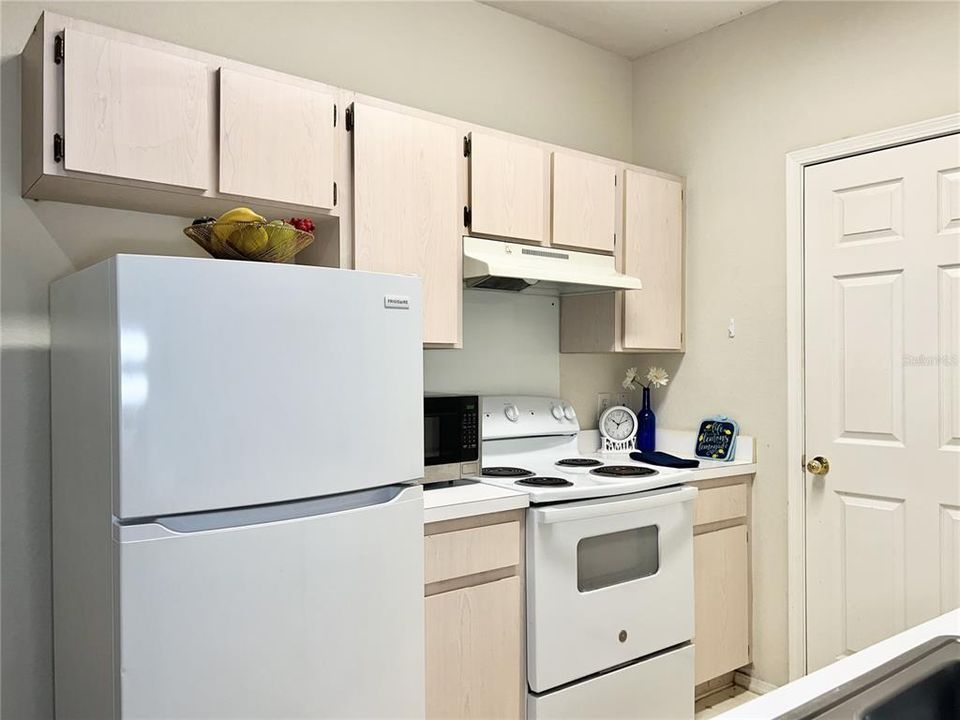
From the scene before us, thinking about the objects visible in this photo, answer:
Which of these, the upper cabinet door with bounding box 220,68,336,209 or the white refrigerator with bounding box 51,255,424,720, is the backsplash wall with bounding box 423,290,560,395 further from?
the white refrigerator with bounding box 51,255,424,720

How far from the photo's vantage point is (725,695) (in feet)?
9.51

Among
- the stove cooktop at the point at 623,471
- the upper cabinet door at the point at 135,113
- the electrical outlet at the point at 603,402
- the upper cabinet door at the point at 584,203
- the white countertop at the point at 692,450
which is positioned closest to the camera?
the upper cabinet door at the point at 135,113

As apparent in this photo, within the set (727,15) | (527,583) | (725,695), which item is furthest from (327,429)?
(727,15)

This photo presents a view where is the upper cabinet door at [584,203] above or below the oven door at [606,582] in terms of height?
above

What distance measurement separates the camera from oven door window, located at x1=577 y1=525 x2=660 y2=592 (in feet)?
7.55

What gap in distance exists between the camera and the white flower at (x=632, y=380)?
3262 mm

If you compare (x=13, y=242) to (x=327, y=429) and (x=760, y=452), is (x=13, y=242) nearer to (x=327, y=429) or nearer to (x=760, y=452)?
(x=327, y=429)

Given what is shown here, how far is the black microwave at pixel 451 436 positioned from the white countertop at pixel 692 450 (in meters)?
0.83

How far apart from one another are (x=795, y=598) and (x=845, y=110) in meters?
1.82

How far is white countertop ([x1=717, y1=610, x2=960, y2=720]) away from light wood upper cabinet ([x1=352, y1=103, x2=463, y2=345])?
4.98ft

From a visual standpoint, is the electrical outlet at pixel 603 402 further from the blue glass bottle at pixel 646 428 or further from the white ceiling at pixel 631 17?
the white ceiling at pixel 631 17

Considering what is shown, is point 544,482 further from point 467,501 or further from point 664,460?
point 664,460

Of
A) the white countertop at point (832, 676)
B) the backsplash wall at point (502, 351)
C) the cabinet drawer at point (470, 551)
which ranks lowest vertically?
the cabinet drawer at point (470, 551)

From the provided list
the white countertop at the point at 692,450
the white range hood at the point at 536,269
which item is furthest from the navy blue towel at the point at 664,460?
the white range hood at the point at 536,269
